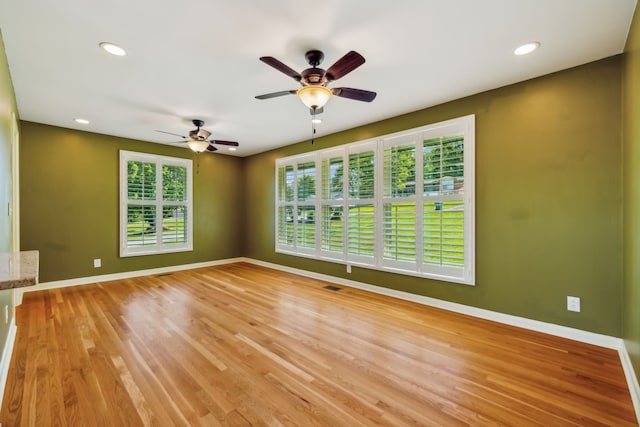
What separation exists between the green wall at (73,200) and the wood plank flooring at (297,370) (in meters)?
1.21

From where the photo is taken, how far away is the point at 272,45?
2379 mm

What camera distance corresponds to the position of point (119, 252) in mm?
5230

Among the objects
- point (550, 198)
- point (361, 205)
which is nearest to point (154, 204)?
point (361, 205)

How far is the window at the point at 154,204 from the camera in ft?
17.4

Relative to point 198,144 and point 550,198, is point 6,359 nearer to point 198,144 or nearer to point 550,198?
point 198,144

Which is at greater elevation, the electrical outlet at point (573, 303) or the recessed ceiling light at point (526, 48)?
the recessed ceiling light at point (526, 48)

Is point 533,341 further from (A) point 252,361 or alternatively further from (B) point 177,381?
(B) point 177,381

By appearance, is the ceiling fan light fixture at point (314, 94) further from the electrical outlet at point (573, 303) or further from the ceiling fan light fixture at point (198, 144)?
the electrical outlet at point (573, 303)

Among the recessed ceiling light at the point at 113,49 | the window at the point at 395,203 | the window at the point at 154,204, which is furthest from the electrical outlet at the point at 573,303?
the window at the point at 154,204

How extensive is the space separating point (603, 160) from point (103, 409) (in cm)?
438

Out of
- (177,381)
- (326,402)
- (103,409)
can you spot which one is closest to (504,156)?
(326,402)

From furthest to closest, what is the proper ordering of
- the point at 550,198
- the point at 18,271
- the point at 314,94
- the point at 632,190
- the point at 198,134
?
the point at 198,134
the point at 550,198
the point at 314,94
the point at 632,190
the point at 18,271

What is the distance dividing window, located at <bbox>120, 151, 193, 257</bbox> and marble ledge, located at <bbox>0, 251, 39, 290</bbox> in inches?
164

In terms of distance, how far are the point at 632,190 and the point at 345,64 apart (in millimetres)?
2341
